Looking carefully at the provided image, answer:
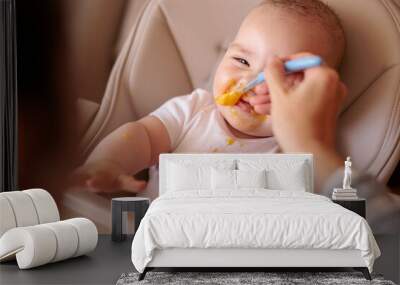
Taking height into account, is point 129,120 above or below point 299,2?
below

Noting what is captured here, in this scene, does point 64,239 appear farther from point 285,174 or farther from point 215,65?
point 215,65

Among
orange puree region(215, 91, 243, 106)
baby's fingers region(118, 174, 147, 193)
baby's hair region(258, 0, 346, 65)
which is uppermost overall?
baby's hair region(258, 0, 346, 65)

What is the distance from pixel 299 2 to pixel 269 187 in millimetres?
1917

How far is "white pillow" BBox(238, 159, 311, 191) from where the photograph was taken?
616 centimetres

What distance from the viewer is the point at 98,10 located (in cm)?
692

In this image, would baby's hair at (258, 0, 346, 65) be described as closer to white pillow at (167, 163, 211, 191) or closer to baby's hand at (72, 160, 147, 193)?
white pillow at (167, 163, 211, 191)

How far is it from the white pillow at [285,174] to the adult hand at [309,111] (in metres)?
0.31

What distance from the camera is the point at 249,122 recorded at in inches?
262

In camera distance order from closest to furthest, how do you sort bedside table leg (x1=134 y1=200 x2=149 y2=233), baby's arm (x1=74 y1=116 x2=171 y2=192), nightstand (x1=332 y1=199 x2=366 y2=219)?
nightstand (x1=332 y1=199 x2=366 y2=219)
bedside table leg (x1=134 y1=200 x2=149 y2=233)
baby's arm (x1=74 y1=116 x2=171 y2=192)

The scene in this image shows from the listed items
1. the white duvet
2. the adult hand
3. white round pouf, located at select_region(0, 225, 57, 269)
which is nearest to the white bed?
the white duvet

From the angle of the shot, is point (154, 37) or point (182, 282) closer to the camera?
point (182, 282)

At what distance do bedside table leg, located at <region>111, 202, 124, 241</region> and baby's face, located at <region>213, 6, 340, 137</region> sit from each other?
1.43 meters

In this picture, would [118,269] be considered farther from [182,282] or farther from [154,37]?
[154,37]

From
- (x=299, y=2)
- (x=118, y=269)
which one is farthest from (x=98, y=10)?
(x=118, y=269)
